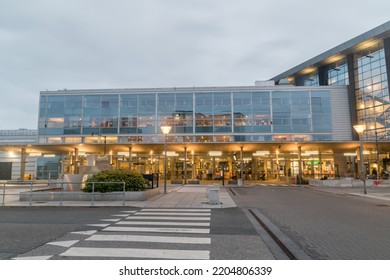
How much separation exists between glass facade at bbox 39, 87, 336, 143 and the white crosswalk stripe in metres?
33.2

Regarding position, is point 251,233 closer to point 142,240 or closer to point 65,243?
point 142,240

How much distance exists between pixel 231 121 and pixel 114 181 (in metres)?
29.0

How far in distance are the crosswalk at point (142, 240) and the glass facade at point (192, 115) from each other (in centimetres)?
3316

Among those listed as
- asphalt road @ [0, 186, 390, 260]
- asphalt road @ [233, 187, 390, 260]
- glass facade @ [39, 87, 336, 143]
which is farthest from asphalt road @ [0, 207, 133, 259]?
glass facade @ [39, 87, 336, 143]

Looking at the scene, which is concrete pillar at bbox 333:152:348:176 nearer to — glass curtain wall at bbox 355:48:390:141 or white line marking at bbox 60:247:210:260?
glass curtain wall at bbox 355:48:390:141

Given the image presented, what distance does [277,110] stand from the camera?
42.8 metres

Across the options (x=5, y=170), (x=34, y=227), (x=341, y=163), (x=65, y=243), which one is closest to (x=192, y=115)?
(x=341, y=163)

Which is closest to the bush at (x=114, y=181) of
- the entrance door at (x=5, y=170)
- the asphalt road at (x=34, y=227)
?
the asphalt road at (x=34, y=227)

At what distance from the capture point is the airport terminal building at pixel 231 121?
42500 mm

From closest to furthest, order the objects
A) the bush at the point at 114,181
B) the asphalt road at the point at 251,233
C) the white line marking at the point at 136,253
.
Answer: the white line marking at the point at 136,253 → the asphalt road at the point at 251,233 → the bush at the point at 114,181

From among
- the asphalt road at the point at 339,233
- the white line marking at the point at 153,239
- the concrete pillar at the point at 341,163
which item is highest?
the concrete pillar at the point at 341,163

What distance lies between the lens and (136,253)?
593cm

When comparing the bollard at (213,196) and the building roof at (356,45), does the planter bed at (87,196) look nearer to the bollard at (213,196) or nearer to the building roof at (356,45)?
the bollard at (213,196)

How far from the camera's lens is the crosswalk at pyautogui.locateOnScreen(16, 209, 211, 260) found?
5.85 metres
